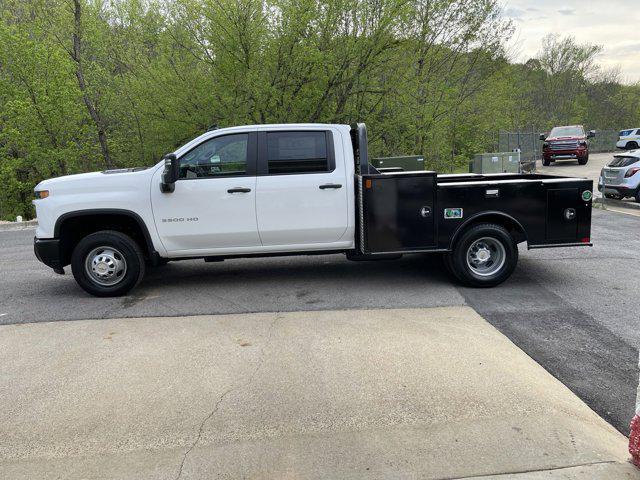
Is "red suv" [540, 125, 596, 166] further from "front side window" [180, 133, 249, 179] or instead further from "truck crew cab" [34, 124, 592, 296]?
"front side window" [180, 133, 249, 179]

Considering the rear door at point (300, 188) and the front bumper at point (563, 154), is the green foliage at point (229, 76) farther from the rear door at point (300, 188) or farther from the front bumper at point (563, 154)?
the rear door at point (300, 188)

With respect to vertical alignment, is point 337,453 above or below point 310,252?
below

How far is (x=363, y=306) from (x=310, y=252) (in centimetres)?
109

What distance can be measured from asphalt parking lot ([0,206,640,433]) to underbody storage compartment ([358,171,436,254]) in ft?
2.05

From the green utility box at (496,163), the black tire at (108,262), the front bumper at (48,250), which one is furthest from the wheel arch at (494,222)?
the green utility box at (496,163)

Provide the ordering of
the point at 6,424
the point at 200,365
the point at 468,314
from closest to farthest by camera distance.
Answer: the point at 6,424 → the point at 200,365 → the point at 468,314

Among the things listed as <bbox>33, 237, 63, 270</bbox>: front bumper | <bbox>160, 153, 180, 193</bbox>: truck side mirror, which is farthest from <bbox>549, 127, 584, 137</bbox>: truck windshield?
<bbox>33, 237, 63, 270</bbox>: front bumper

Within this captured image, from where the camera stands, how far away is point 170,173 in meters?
6.20

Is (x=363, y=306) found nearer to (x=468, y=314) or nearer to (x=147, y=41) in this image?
(x=468, y=314)

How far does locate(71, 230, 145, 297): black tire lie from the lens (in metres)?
6.44

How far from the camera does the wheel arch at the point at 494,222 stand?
654 centimetres

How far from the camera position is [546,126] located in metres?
44.6

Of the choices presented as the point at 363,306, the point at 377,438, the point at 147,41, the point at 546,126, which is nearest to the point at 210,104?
the point at 147,41

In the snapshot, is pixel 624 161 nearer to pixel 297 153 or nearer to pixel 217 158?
pixel 297 153
